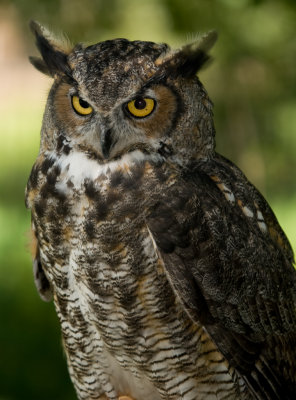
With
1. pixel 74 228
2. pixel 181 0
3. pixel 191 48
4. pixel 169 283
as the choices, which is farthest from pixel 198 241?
pixel 181 0

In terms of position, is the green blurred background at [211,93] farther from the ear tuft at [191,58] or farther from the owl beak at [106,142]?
the owl beak at [106,142]

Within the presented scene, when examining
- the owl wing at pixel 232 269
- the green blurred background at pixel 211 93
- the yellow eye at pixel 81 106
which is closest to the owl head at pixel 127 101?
the yellow eye at pixel 81 106

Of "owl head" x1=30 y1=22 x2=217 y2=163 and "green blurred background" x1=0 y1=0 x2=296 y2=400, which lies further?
"green blurred background" x1=0 y1=0 x2=296 y2=400

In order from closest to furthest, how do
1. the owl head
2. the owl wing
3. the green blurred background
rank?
the owl head, the owl wing, the green blurred background

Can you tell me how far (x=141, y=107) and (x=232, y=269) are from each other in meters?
0.51

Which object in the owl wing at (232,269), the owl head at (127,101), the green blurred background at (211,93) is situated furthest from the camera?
the green blurred background at (211,93)

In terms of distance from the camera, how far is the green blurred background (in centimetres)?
307

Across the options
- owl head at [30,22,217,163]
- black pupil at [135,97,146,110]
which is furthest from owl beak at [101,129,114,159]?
black pupil at [135,97,146,110]

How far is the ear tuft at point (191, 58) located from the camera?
6.31ft

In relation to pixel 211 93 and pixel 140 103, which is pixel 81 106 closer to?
pixel 140 103

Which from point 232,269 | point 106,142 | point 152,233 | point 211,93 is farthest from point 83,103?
point 211,93

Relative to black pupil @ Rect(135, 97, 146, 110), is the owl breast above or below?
below

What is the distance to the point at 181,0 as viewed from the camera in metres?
3.02

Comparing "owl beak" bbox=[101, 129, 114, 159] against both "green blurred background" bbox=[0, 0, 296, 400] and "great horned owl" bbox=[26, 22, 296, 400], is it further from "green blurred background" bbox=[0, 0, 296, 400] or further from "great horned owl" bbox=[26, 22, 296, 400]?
"green blurred background" bbox=[0, 0, 296, 400]
